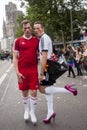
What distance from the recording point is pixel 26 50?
7.45 m

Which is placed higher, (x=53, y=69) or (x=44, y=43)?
(x=44, y=43)

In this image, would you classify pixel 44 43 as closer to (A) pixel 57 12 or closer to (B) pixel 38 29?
(B) pixel 38 29

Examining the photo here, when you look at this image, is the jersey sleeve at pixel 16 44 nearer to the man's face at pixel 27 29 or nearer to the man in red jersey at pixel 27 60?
the man in red jersey at pixel 27 60

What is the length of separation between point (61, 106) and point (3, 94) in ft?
12.4

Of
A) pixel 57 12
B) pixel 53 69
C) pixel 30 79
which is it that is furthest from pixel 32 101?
pixel 57 12

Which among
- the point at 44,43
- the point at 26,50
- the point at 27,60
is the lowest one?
the point at 27,60

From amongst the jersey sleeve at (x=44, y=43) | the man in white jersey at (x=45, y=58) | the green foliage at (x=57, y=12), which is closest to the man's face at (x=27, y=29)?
the man in white jersey at (x=45, y=58)

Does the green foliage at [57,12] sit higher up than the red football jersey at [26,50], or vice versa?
the red football jersey at [26,50]

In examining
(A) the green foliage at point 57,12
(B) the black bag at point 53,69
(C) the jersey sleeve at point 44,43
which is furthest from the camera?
(A) the green foliage at point 57,12

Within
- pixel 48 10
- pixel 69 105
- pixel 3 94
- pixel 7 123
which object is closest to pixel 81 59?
Answer: pixel 3 94

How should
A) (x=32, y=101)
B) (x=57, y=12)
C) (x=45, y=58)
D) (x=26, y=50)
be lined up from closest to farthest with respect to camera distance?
(x=45, y=58), (x=26, y=50), (x=32, y=101), (x=57, y=12)

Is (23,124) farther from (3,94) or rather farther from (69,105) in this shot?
(3,94)

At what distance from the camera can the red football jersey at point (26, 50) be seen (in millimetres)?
7449

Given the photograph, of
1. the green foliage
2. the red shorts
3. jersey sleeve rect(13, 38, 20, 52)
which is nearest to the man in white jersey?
the red shorts
